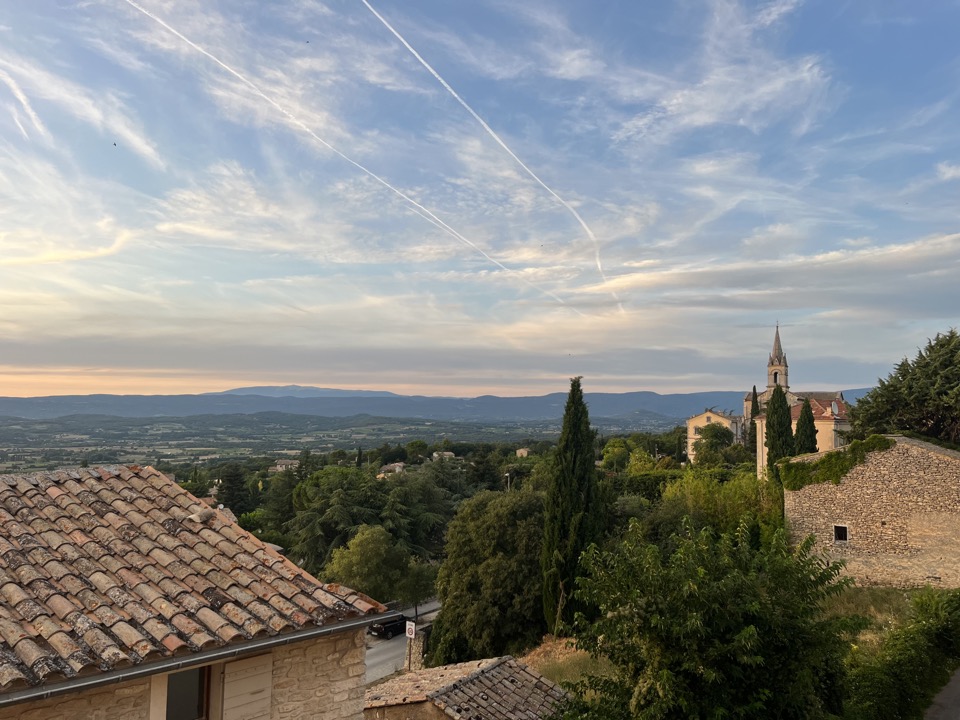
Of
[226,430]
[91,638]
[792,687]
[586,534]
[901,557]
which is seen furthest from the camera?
[226,430]

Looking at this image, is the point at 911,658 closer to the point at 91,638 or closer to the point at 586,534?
the point at 586,534

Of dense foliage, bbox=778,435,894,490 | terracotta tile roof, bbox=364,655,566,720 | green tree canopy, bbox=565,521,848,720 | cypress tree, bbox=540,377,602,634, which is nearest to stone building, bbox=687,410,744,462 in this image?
dense foliage, bbox=778,435,894,490

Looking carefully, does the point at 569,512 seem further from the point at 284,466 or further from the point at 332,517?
the point at 284,466

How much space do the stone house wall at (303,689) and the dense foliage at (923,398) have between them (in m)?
27.2

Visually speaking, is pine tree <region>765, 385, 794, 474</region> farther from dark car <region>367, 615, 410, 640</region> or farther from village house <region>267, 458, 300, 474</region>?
village house <region>267, 458, 300, 474</region>

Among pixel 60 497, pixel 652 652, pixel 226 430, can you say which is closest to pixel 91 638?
Answer: pixel 60 497

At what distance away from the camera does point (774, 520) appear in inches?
889

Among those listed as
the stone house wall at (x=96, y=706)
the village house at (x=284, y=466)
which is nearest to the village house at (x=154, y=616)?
the stone house wall at (x=96, y=706)

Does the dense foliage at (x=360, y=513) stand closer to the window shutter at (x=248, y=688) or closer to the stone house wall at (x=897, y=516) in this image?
the stone house wall at (x=897, y=516)

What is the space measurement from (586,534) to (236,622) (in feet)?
61.3

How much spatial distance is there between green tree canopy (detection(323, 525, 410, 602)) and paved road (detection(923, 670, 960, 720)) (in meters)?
24.0

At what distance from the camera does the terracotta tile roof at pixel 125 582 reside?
174 inches

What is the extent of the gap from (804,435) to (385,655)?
2437 centimetres

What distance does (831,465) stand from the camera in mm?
20641
